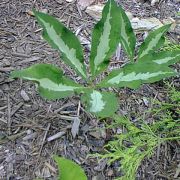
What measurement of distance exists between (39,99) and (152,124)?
390 mm

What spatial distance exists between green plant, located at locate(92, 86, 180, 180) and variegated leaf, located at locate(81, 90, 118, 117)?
198 millimetres

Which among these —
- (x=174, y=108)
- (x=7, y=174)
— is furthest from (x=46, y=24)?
(x=174, y=108)

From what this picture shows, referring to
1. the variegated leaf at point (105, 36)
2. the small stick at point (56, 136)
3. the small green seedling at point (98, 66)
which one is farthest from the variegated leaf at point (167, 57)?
the small stick at point (56, 136)

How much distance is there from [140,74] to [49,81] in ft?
0.79

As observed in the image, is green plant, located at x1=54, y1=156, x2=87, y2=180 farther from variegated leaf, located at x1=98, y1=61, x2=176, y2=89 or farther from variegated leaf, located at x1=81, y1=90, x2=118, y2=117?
variegated leaf, located at x1=98, y1=61, x2=176, y2=89

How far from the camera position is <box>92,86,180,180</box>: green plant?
3.66 ft

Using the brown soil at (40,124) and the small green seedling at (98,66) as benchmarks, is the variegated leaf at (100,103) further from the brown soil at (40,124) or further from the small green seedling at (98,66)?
the brown soil at (40,124)

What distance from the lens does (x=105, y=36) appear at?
1041mm

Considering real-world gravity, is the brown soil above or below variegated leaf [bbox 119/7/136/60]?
below

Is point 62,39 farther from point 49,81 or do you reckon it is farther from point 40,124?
point 40,124

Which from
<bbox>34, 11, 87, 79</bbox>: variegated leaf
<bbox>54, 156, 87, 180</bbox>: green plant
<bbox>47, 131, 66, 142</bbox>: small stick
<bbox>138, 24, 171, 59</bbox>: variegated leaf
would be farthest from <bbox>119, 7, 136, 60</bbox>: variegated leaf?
<bbox>54, 156, 87, 180</bbox>: green plant

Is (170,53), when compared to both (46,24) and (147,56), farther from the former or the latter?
(46,24)

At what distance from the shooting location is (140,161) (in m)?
1.17

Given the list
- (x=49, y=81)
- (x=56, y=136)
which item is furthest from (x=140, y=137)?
(x=49, y=81)
